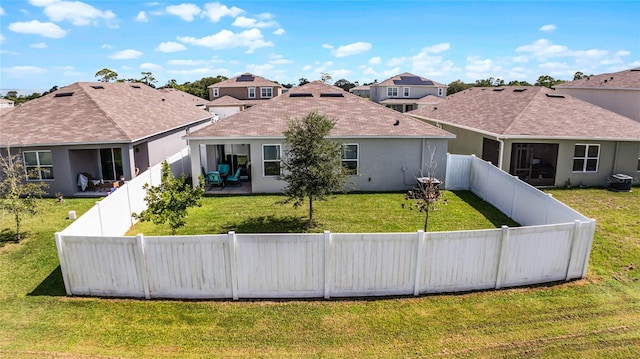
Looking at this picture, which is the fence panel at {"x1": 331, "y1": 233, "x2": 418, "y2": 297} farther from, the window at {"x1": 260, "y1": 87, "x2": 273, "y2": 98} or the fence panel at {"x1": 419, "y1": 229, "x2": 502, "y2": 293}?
the window at {"x1": 260, "y1": 87, "x2": 273, "y2": 98}

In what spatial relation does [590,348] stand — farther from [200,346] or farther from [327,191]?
[327,191]

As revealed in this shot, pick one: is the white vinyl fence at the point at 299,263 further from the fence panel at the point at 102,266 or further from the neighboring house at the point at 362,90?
the neighboring house at the point at 362,90

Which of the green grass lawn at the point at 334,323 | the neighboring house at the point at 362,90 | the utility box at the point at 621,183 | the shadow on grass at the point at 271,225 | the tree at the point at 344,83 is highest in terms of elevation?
the tree at the point at 344,83

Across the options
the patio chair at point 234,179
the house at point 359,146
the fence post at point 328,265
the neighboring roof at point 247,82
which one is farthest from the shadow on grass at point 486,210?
the neighboring roof at point 247,82

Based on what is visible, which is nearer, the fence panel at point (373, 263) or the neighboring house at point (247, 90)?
the fence panel at point (373, 263)

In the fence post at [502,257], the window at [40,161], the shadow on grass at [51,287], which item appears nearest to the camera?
the fence post at [502,257]

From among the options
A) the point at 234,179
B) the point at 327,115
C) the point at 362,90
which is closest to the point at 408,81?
the point at 362,90
